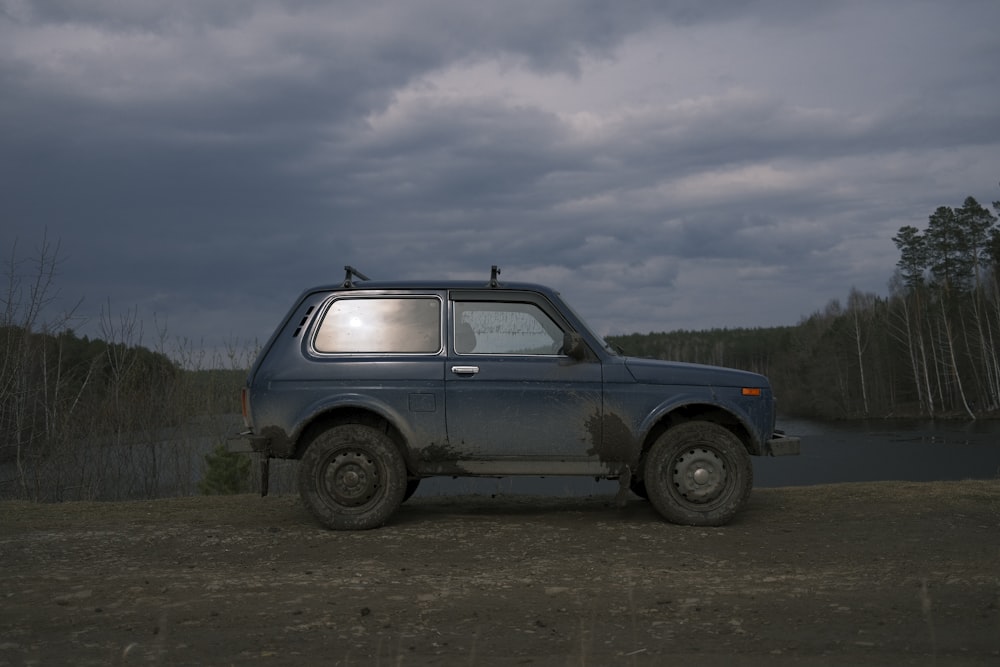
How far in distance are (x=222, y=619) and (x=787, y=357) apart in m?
76.0

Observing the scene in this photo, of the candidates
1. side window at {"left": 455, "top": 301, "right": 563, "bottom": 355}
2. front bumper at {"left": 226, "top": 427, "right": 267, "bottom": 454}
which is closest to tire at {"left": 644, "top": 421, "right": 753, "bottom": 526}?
side window at {"left": 455, "top": 301, "right": 563, "bottom": 355}

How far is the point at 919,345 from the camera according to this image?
6538 cm

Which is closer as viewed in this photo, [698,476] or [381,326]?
[698,476]

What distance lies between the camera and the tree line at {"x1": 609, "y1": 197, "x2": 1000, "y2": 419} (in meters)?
60.8

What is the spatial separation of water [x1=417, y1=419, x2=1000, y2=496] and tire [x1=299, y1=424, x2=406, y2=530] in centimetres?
829

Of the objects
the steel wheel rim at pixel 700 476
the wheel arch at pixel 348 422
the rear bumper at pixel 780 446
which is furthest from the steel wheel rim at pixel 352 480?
the rear bumper at pixel 780 446

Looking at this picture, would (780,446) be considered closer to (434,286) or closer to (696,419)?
(696,419)

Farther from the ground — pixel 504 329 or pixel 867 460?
pixel 504 329

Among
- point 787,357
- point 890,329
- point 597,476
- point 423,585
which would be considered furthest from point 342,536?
point 787,357

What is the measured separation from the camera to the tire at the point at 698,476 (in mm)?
7250

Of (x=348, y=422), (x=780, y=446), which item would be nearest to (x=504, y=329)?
(x=348, y=422)

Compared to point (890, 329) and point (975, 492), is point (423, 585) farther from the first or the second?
point (890, 329)

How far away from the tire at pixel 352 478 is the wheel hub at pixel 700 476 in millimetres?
2271

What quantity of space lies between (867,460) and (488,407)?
32.6 m
